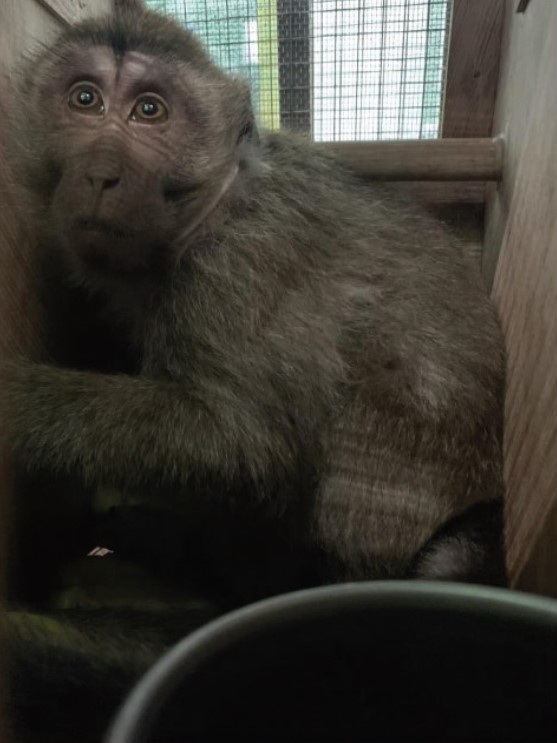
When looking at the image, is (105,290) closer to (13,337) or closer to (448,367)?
(13,337)

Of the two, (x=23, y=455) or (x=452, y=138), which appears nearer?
(x=23, y=455)

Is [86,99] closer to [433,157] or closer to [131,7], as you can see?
[131,7]

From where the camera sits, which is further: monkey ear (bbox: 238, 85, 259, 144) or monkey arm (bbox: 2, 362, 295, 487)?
monkey ear (bbox: 238, 85, 259, 144)

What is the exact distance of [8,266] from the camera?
107 cm

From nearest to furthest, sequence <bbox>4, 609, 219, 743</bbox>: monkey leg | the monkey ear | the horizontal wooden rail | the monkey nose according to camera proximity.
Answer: <bbox>4, 609, 219, 743</bbox>: monkey leg
the monkey nose
the monkey ear
the horizontal wooden rail

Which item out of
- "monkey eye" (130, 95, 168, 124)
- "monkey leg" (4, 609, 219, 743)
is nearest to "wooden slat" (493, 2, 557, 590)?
"monkey leg" (4, 609, 219, 743)

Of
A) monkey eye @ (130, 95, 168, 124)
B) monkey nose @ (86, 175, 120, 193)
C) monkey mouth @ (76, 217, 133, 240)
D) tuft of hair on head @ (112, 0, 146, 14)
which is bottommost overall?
monkey mouth @ (76, 217, 133, 240)

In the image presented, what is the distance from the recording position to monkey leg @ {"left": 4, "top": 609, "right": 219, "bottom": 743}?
0.85 meters

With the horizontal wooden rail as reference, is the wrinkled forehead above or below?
above

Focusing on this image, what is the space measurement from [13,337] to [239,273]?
36 cm

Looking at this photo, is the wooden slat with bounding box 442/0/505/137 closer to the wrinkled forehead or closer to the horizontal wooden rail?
the horizontal wooden rail

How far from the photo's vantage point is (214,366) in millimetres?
1223

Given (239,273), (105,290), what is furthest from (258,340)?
(105,290)

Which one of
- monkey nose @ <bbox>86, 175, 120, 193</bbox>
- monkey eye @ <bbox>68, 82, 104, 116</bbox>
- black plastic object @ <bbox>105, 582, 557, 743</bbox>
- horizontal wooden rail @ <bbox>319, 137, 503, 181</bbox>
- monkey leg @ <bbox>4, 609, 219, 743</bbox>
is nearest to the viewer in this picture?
black plastic object @ <bbox>105, 582, 557, 743</bbox>
